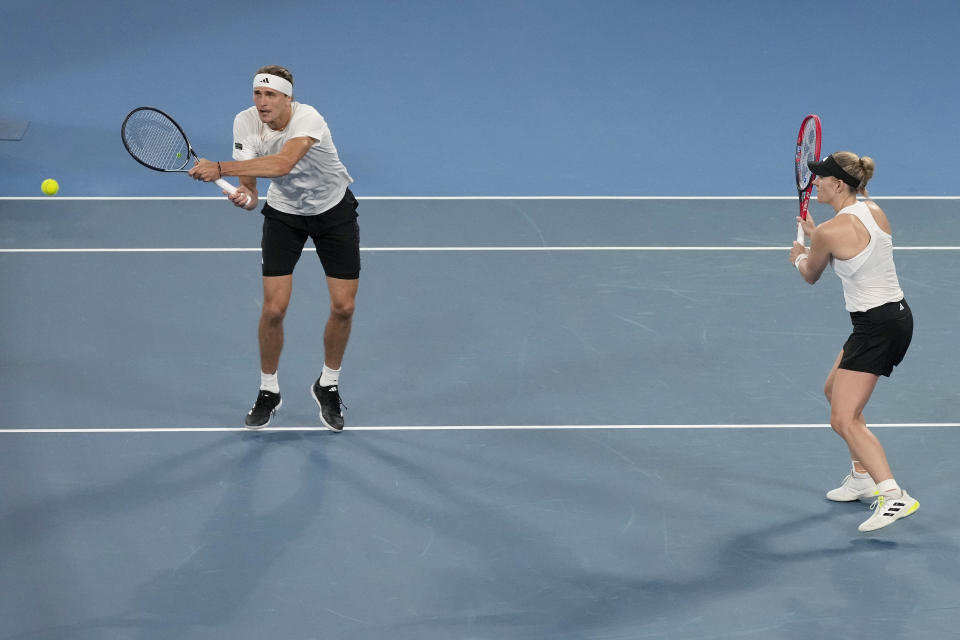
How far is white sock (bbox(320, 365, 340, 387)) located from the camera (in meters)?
6.52

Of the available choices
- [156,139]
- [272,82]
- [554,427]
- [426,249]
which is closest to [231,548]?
[554,427]

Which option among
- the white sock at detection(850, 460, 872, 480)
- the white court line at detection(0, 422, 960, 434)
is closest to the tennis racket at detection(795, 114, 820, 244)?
the white sock at detection(850, 460, 872, 480)

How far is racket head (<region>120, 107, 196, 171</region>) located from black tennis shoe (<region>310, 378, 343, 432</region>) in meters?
1.35

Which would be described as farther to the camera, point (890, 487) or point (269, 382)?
point (269, 382)

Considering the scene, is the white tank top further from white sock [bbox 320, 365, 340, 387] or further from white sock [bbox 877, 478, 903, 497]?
white sock [bbox 320, 365, 340, 387]

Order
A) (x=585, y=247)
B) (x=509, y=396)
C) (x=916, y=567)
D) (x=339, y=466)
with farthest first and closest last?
(x=585, y=247) → (x=509, y=396) → (x=339, y=466) → (x=916, y=567)

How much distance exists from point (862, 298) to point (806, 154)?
1072 mm

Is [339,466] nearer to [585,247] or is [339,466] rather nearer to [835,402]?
[835,402]

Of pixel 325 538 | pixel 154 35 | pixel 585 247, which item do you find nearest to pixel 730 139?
pixel 585 247

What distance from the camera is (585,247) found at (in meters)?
9.36

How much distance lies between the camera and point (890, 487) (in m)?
5.41

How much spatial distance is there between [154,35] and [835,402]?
33.3ft

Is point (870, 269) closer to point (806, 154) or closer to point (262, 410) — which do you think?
point (806, 154)

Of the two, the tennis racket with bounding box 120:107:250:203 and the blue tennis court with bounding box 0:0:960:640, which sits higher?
the tennis racket with bounding box 120:107:250:203
